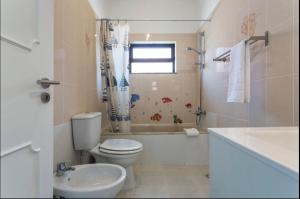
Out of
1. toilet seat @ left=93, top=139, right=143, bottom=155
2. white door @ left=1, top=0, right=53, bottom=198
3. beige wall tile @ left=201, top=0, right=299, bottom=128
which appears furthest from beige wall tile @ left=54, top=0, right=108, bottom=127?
beige wall tile @ left=201, top=0, right=299, bottom=128

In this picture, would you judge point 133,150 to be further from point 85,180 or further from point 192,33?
point 192,33

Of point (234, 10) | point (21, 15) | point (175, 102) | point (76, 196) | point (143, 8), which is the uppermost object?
point (143, 8)

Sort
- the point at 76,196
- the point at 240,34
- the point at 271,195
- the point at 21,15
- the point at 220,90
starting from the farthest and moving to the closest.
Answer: the point at 220,90
the point at 240,34
the point at 76,196
the point at 21,15
the point at 271,195

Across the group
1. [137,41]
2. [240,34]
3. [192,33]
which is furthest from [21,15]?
[192,33]

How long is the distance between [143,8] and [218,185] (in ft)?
10.1

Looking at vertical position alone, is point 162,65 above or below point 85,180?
above

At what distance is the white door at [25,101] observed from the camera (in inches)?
31.9

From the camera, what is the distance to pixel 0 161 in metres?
0.78

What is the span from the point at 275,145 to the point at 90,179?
4.29ft

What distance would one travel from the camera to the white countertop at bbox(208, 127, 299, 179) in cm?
52

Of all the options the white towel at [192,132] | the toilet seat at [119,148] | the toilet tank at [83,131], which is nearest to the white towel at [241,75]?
the toilet seat at [119,148]

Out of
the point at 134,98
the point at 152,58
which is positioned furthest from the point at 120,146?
the point at 152,58

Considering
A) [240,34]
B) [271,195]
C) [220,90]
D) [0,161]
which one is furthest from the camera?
[220,90]

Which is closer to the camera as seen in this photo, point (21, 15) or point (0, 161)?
point (0, 161)
